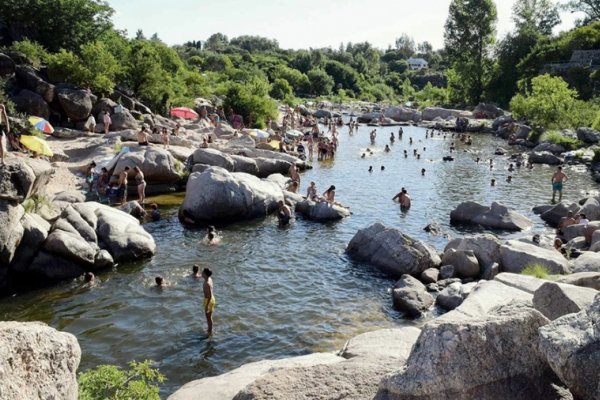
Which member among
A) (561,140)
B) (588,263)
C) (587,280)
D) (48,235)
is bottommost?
(588,263)

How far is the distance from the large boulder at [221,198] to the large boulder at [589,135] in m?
37.1

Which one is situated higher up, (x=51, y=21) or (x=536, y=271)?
(x=51, y=21)

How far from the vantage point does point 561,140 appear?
4966cm

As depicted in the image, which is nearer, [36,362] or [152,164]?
[36,362]

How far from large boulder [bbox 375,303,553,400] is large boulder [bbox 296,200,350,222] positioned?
20212 millimetres

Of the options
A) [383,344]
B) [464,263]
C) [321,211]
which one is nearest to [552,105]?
[321,211]

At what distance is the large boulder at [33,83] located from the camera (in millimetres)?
36062

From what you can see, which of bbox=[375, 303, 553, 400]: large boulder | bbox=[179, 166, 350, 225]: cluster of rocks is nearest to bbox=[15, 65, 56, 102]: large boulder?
bbox=[179, 166, 350, 225]: cluster of rocks

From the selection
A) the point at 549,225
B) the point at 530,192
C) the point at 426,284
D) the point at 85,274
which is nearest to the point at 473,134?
the point at 530,192

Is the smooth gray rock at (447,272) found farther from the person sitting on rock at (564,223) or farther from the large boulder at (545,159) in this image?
the large boulder at (545,159)

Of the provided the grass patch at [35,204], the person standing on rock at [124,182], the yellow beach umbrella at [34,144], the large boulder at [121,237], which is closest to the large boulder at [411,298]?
the large boulder at [121,237]

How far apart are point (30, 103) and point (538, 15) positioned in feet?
319

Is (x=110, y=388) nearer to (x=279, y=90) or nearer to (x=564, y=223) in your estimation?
(x=564, y=223)

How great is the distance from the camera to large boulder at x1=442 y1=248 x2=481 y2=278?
63.0 ft
